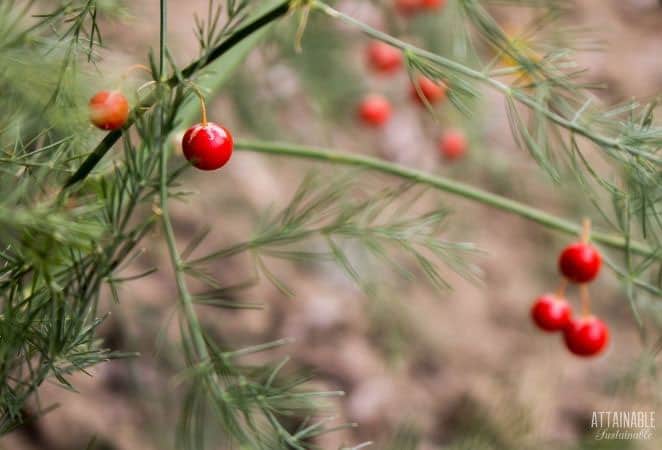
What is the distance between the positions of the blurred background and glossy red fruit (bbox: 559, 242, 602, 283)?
0.39 metres

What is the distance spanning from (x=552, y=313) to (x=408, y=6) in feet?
2.54

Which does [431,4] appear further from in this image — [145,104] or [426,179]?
[145,104]

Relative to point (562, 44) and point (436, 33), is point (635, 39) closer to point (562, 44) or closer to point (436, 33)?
point (436, 33)

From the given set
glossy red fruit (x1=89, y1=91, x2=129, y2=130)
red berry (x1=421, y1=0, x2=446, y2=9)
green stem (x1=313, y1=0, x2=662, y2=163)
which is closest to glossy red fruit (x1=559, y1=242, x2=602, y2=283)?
green stem (x1=313, y1=0, x2=662, y2=163)

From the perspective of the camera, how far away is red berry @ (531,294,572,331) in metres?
0.87

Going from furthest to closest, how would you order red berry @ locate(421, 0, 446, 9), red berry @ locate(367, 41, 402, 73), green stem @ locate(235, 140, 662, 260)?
1. red berry @ locate(367, 41, 402, 73)
2. red berry @ locate(421, 0, 446, 9)
3. green stem @ locate(235, 140, 662, 260)

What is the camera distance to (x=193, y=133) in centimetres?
48

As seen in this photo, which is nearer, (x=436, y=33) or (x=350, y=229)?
(x=350, y=229)

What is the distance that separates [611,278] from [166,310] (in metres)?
0.88

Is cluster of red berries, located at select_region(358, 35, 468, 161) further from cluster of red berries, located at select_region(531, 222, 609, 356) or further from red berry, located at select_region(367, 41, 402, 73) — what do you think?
cluster of red berries, located at select_region(531, 222, 609, 356)

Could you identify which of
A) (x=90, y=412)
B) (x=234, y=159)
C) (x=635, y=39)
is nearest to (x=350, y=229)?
(x=90, y=412)

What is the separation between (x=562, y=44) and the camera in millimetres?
759

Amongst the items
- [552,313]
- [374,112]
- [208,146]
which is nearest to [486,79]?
→ [208,146]

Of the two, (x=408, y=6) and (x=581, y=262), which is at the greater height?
(x=408, y=6)
